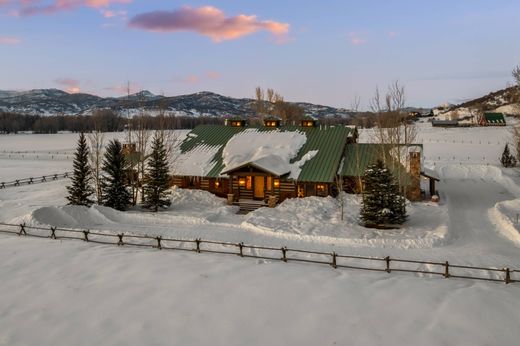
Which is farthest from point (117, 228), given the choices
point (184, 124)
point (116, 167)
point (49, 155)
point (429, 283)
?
point (184, 124)

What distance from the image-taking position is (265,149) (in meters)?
Result: 34.7

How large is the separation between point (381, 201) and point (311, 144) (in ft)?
40.4

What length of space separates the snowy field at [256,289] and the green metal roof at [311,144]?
254 inches

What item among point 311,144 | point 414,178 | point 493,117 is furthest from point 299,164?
point 493,117

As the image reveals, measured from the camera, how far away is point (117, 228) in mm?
24391

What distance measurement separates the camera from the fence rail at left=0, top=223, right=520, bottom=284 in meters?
16.4

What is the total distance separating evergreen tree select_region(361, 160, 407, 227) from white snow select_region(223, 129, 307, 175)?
844 centimetres

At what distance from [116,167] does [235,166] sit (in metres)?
9.62

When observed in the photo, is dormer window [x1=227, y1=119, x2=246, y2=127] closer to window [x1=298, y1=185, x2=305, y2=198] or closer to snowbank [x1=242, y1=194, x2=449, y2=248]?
window [x1=298, y1=185, x2=305, y2=198]

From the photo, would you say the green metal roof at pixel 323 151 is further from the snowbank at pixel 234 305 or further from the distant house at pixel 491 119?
the distant house at pixel 491 119

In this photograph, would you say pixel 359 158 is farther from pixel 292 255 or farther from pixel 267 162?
pixel 292 255

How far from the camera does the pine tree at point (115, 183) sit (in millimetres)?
29609

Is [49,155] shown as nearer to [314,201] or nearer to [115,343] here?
[314,201]

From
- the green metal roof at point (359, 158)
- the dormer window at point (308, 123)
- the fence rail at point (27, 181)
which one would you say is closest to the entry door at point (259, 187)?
the green metal roof at point (359, 158)
